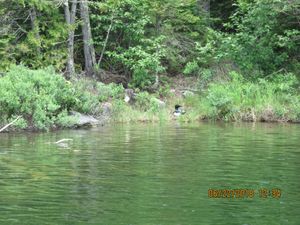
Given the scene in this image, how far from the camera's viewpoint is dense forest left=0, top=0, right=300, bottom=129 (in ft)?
94.7

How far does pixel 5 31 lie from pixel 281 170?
1982cm

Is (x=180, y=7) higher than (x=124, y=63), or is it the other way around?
(x=180, y=7)

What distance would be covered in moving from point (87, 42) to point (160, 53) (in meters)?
3.63

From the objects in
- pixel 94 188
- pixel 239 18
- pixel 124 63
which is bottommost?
pixel 94 188

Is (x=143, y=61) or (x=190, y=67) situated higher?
(x=143, y=61)

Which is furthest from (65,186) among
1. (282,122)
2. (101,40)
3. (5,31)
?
(101,40)

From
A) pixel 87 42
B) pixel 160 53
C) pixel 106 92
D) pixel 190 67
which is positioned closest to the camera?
pixel 106 92

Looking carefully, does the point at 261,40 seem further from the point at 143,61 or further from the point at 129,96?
the point at 129,96

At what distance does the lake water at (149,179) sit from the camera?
9828mm

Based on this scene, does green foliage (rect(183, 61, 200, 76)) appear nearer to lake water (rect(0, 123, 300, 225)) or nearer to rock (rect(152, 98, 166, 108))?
rock (rect(152, 98, 166, 108))

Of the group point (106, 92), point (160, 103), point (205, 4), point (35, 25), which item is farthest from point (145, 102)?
point (205, 4)

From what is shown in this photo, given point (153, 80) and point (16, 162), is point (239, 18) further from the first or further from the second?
point (16, 162)

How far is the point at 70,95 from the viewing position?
26141 millimetres
